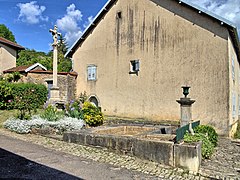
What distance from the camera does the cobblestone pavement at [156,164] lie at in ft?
16.6

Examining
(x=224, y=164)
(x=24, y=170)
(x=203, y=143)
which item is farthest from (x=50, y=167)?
(x=224, y=164)

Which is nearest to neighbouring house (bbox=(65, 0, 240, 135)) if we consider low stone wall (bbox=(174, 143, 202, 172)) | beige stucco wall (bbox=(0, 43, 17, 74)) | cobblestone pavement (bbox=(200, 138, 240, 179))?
cobblestone pavement (bbox=(200, 138, 240, 179))

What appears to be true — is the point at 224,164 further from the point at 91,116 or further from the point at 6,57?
the point at 6,57

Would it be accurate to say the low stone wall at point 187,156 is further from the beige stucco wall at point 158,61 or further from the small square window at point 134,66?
the small square window at point 134,66

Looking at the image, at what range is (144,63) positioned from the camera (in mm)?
13000

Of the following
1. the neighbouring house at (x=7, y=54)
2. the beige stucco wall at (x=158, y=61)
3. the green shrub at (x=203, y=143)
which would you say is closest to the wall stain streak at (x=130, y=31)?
the beige stucco wall at (x=158, y=61)

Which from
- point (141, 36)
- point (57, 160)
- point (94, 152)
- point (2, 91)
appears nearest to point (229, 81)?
point (141, 36)

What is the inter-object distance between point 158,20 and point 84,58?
635 centimetres

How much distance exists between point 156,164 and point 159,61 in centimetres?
754

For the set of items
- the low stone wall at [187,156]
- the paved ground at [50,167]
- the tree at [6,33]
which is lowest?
the paved ground at [50,167]

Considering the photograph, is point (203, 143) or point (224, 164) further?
point (203, 143)

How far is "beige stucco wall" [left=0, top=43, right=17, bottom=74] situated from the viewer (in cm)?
2286

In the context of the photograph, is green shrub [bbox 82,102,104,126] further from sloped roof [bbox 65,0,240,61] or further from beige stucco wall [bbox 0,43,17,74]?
beige stucco wall [bbox 0,43,17,74]

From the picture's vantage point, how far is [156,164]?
576 centimetres
